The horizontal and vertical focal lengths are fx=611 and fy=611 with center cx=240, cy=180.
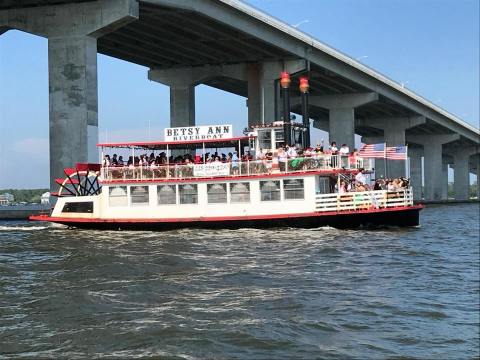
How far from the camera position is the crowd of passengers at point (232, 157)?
2864 centimetres

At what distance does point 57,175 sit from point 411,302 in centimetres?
2823

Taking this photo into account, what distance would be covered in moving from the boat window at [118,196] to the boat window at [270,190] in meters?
6.97

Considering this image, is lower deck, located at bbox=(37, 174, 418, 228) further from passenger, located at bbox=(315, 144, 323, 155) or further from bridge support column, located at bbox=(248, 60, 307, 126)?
bridge support column, located at bbox=(248, 60, 307, 126)

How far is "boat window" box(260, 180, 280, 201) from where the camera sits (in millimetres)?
28469

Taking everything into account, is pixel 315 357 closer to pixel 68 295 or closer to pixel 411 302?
pixel 411 302

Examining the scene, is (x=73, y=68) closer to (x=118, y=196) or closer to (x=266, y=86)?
(x=118, y=196)

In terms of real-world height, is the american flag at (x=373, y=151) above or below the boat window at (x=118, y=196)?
above

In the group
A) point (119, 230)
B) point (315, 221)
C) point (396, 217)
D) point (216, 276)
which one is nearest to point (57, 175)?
point (119, 230)

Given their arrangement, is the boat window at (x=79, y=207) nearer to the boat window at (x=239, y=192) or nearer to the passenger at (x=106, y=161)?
the passenger at (x=106, y=161)

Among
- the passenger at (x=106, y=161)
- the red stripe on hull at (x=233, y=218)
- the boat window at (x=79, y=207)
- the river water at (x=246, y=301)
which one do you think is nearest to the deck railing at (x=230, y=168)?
the passenger at (x=106, y=161)

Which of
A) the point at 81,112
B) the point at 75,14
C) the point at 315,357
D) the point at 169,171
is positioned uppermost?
the point at 75,14

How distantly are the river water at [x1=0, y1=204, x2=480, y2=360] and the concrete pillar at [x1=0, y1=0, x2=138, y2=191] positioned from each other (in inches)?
597

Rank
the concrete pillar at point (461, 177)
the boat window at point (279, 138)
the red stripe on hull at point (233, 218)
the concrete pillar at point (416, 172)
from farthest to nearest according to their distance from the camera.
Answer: the concrete pillar at point (416, 172) < the concrete pillar at point (461, 177) < the boat window at point (279, 138) < the red stripe on hull at point (233, 218)

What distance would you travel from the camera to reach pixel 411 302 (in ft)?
37.3
